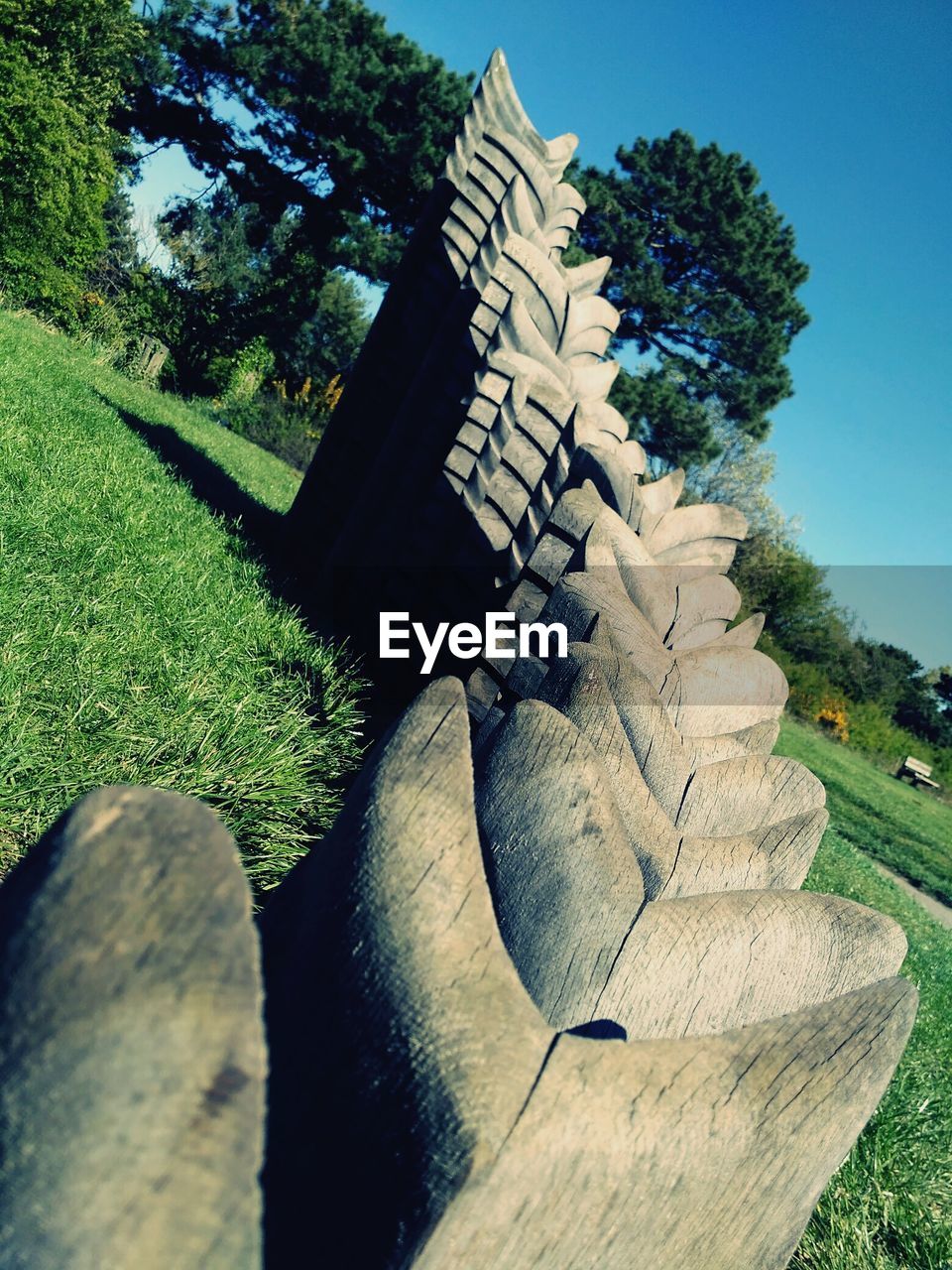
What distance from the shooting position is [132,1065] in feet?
1.58

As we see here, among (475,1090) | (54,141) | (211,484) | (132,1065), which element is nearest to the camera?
(132,1065)

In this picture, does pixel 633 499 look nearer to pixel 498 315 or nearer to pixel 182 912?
pixel 498 315

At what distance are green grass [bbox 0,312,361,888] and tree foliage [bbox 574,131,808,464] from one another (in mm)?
17088

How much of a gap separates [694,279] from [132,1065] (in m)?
23.3

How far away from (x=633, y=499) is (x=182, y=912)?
5.90 feet

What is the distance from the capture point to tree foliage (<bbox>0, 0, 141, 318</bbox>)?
11977 millimetres

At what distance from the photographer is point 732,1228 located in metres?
0.67

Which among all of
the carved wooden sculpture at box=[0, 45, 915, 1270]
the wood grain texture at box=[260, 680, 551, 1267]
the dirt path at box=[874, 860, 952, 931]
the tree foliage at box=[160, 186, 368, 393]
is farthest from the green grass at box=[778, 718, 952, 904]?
the tree foliage at box=[160, 186, 368, 393]

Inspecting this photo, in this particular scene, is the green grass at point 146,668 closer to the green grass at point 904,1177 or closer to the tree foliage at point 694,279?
the green grass at point 904,1177

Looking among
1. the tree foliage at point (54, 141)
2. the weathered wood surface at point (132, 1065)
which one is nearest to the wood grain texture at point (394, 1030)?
the weathered wood surface at point (132, 1065)

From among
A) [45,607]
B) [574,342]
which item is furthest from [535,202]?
[45,607]

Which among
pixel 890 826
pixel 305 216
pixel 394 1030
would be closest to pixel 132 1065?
pixel 394 1030

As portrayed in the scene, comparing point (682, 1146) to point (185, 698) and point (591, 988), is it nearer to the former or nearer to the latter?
point (591, 988)

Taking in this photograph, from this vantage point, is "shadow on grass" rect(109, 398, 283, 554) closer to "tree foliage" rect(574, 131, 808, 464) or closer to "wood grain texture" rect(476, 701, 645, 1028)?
"wood grain texture" rect(476, 701, 645, 1028)
